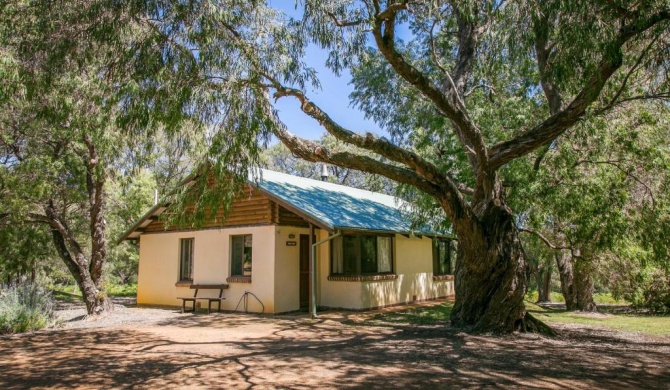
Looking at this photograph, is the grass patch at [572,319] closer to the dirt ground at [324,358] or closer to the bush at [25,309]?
the dirt ground at [324,358]

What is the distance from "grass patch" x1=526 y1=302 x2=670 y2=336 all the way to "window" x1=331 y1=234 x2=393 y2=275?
189 inches

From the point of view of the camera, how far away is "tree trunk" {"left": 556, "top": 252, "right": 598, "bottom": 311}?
14.0 metres

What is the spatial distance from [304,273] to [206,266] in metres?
3.06

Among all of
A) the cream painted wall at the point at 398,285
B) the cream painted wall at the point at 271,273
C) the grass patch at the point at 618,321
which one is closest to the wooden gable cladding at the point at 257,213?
the cream painted wall at the point at 271,273

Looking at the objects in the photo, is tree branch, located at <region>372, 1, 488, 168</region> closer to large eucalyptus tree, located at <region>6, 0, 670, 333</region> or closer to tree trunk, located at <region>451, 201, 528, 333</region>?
large eucalyptus tree, located at <region>6, 0, 670, 333</region>

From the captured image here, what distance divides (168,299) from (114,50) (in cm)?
996

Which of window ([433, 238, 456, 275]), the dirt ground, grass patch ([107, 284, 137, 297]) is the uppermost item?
window ([433, 238, 456, 275])

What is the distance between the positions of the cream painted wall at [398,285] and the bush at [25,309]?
7022mm

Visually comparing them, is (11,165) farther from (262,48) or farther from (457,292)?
(457,292)

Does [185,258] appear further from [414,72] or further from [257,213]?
[414,72]

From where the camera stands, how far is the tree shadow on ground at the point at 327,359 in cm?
583

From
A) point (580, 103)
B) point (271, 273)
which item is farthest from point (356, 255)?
point (580, 103)

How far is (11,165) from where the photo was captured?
1364 cm

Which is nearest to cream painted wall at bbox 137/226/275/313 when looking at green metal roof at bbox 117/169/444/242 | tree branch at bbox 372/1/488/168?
green metal roof at bbox 117/169/444/242
